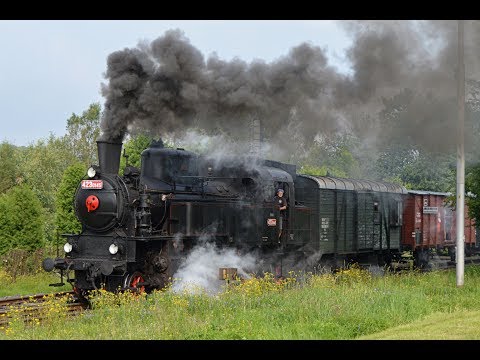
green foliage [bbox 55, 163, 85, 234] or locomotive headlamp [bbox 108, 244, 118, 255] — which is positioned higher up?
green foliage [bbox 55, 163, 85, 234]

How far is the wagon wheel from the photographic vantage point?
13.4 meters

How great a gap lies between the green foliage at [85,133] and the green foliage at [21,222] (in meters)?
17.6

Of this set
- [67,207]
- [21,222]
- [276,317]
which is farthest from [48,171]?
[276,317]

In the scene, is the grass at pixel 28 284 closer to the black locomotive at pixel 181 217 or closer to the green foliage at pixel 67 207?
the green foliage at pixel 67 207

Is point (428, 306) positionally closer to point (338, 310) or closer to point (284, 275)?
point (338, 310)

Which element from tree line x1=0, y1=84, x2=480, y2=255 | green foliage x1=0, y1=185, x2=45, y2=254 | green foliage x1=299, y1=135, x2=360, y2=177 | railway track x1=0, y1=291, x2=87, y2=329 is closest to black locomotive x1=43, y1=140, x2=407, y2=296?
railway track x1=0, y1=291, x2=87, y2=329

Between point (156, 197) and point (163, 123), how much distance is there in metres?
3.22

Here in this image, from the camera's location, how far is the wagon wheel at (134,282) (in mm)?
13367

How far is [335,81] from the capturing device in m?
18.4

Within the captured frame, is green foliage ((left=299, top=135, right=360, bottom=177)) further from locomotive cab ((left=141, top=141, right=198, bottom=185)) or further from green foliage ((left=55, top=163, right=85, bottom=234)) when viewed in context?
locomotive cab ((left=141, top=141, right=198, bottom=185))

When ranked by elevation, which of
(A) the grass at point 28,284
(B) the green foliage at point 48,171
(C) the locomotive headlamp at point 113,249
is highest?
(B) the green foliage at point 48,171

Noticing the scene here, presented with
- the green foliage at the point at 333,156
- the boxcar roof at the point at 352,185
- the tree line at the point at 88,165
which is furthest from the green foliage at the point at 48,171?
the boxcar roof at the point at 352,185

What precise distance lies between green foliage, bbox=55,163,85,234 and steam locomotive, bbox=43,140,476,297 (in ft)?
28.1
